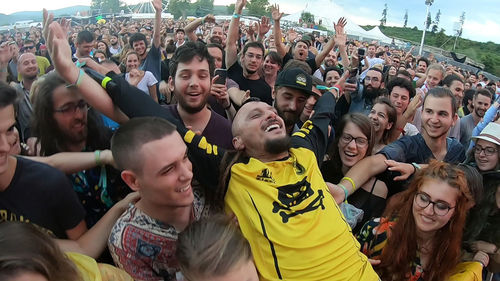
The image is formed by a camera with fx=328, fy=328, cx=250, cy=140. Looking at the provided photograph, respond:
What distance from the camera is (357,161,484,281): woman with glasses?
2.18 metres

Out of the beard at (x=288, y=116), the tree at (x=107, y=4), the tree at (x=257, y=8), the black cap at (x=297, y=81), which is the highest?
the tree at (x=107, y=4)

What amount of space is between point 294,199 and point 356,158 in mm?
1158

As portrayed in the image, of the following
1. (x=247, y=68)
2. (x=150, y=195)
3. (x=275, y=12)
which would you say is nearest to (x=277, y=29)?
(x=275, y=12)

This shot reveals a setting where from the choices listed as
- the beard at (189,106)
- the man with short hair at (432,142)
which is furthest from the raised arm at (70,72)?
the man with short hair at (432,142)

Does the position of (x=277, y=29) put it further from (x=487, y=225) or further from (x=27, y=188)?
(x=27, y=188)

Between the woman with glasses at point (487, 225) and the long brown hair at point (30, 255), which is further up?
the long brown hair at point (30, 255)

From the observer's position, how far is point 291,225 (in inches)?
72.8

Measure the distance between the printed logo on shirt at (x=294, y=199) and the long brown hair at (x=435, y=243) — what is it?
67 centimetres

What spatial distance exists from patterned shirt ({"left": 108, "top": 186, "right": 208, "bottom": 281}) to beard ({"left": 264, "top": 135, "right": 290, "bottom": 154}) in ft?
2.69

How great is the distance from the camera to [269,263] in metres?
1.80

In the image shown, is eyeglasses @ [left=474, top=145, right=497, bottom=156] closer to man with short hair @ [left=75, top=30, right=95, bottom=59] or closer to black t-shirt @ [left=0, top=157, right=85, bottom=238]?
black t-shirt @ [left=0, top=157, right=85, bottom=238]

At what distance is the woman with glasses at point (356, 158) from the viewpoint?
2668mm

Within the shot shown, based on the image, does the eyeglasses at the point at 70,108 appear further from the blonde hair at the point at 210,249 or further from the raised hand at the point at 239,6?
the raised hand at the point at 239,6

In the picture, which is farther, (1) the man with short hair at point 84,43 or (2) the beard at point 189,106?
(1) the man with short hair at point 84,43
